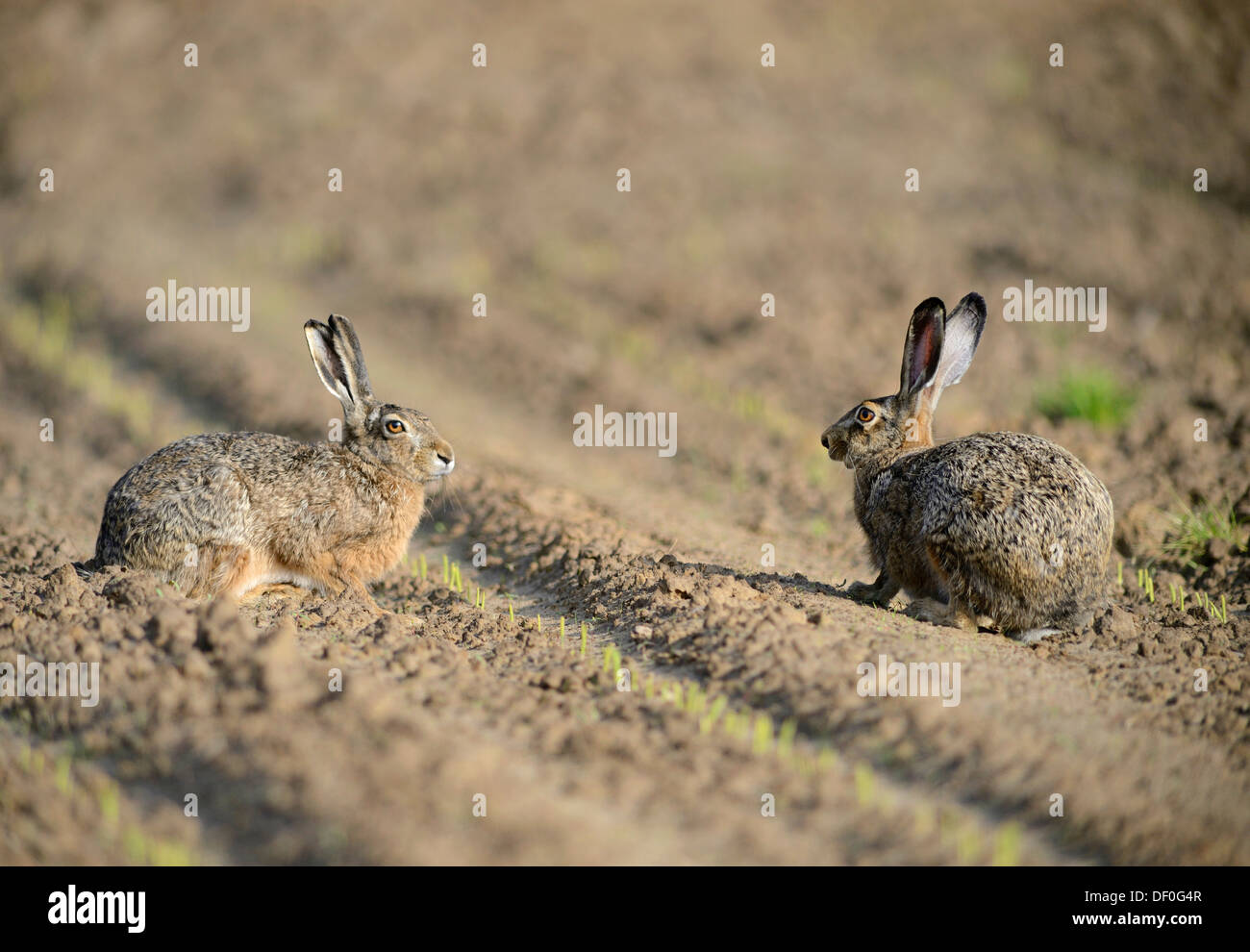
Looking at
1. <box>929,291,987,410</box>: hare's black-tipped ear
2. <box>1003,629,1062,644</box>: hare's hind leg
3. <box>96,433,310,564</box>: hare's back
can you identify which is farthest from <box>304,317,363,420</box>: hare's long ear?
<box>1003,629,1062,644</box>: hare's hind leg

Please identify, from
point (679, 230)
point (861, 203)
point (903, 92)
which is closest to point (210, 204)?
point (679, 230)

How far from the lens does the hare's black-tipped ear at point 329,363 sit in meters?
7.58

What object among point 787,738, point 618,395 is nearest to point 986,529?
point 787,738

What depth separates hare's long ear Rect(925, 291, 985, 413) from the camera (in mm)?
7445

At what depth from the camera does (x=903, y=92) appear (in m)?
20.2

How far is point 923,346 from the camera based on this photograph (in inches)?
287

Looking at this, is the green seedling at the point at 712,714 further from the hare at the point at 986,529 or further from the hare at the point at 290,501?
the hare at the point at 290,501

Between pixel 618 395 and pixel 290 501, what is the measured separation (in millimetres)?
5641

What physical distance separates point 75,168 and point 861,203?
14735mm

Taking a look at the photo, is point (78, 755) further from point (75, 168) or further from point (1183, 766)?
point (75, 168)

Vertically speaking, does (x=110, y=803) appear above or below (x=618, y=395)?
below

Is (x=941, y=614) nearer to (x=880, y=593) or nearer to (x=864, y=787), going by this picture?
(x=880, y=593)

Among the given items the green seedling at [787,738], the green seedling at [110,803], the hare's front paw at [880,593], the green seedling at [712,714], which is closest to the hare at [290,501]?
the green seedling at [110,803]

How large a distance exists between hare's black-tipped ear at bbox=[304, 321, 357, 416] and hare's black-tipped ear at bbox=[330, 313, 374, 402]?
0.12 ft
